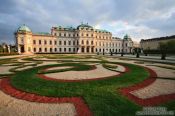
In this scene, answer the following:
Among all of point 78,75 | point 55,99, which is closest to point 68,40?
point 78,75

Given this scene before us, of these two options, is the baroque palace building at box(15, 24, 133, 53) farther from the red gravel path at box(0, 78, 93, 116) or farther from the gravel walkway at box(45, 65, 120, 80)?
the red gravel path at box(0, 78, 93, 116)

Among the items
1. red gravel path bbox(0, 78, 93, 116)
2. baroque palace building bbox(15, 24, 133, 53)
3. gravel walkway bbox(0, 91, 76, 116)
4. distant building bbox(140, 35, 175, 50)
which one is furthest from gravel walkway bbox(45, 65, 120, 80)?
distant building bbox(140, 35, 175, 50)

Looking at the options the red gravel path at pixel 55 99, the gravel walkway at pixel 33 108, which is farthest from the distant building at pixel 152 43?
the gravel walkway at pixel 33 108

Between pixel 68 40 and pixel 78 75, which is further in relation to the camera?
pixel 68 40

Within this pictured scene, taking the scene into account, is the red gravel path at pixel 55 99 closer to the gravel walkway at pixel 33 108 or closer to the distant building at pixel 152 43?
the gravel walkway at pixel 33 108

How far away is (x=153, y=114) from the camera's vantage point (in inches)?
158

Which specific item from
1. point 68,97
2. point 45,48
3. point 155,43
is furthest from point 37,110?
point 155,43

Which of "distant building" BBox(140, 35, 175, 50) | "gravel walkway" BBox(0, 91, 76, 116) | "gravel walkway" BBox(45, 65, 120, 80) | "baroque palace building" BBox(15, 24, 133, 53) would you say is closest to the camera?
"gravel walkway" BBox(0, 91, 76, 116)

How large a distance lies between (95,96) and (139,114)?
6.29ft

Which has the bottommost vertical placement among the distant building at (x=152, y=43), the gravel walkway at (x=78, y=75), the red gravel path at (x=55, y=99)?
the red gravel path at (x=55, y=99)

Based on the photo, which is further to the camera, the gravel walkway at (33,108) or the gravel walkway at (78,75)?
the gravel walkway at (78,75)

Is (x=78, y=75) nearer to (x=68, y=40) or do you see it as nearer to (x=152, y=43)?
(x=68, y=40)

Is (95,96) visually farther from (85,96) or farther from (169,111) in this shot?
(169,111)

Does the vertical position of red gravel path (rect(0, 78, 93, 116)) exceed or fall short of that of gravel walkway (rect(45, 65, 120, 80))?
it falls short
